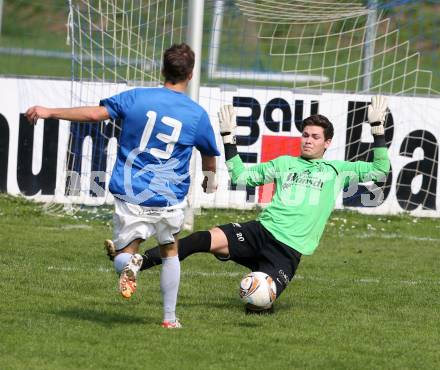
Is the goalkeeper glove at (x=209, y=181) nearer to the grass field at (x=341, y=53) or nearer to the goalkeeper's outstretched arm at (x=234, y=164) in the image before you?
the goalkeeper's outstretched arm at (x=234, y=164)

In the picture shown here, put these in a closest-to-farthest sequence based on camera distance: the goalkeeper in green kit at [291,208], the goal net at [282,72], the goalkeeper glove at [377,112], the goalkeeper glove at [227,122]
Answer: the goalkeeper glove at [227,122], the goalkeeper glove at [377,112], the goalkeeper in green kit at [291,208], the goal net at [282,72]

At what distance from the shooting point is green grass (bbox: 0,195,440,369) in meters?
6.39

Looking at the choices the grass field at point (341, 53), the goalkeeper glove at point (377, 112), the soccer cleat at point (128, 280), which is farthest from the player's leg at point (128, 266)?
the grass field at point (341, 53)

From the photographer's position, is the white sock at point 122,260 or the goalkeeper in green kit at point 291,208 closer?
the white sock at point 122,260

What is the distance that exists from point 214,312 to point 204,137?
1.43 m

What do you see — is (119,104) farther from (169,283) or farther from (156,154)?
(169,283)

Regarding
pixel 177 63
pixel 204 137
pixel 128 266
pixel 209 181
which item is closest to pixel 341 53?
pixel 209 181

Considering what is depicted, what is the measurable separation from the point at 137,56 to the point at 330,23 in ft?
9.09

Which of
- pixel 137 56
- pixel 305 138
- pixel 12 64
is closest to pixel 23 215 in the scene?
pixel 137 56

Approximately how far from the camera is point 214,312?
7.87 meters

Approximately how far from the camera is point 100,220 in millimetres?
13008

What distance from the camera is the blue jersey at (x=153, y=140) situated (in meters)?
6.95

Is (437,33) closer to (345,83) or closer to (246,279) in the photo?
(345,83)

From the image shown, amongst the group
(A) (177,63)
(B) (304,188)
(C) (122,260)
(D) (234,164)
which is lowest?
(C) (122,260)
